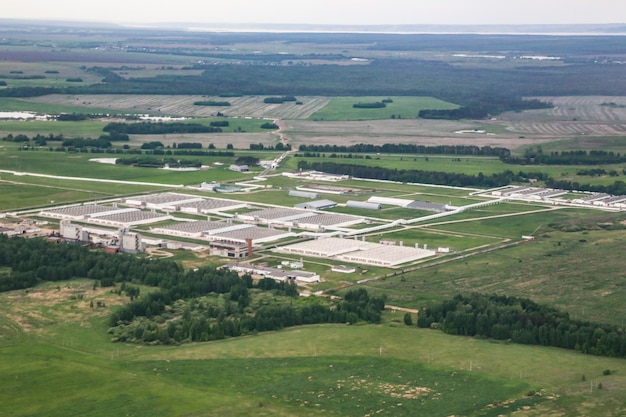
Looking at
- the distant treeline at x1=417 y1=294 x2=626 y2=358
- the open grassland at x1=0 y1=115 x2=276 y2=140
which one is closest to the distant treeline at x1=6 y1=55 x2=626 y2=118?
the open grassland at x1=0 y1=115 x2=276 y2=140

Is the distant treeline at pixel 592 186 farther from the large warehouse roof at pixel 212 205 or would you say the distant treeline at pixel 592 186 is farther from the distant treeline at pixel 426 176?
the large warehouse roof at pixel 212 205

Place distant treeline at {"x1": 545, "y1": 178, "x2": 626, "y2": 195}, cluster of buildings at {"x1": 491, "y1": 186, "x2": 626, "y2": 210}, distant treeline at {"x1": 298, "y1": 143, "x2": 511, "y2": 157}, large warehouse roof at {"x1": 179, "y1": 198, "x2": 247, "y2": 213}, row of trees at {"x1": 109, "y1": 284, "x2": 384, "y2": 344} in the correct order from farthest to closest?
1. distant treeline at {"x1": 298, "y1": 143, "x2": 511, "y2": 157}
2. distant treeline at {"x1": 545, "y1": 178, "x2": 626, "y2": 195}
3. cluster of buildings at {"x1": 491, "y1": 186, "x2": 626, "y2": 210}
4. large warehouse roof at {"x1": 179, "y1": 198, "x2": 247, "y2": 213}
5. row of trees at {"x1": 109, "y1": 284, "x2": 384, "y2": 344}

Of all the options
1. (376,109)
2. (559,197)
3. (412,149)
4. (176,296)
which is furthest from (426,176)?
(376,109)

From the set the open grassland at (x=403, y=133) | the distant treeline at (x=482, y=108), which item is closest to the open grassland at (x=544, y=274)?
the open grassland at (x=403, y=133)

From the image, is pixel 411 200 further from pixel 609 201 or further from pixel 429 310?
pixel 429 310

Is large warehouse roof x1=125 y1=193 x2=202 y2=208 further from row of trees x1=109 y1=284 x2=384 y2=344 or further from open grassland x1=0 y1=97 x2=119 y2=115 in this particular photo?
open grassland x1=0 y1=97 x2=119 y2=115

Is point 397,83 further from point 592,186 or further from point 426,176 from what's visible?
point 592,186
